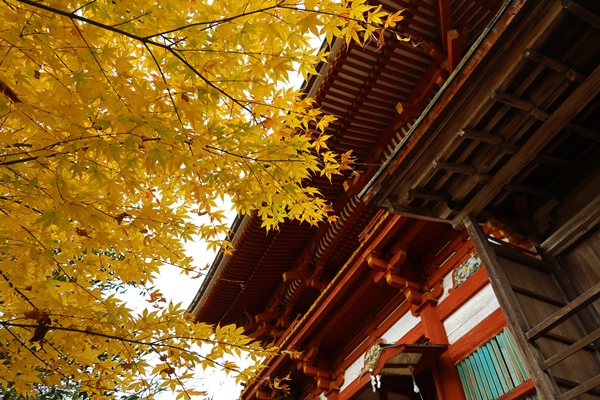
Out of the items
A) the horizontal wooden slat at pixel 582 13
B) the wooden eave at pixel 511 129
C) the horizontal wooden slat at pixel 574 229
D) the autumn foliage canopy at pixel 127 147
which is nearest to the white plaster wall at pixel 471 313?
the horizontal wooden slat at pixel 574 229

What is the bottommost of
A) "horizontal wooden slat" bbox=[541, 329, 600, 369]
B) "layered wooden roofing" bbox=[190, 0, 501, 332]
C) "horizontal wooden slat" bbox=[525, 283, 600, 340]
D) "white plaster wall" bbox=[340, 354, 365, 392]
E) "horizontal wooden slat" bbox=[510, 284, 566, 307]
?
"horizontal wooden slat" bbox=[541, 329, 600, 369]

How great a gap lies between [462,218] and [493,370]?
1733mm

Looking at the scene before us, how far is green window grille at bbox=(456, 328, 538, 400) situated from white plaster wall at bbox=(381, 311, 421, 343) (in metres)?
1.13

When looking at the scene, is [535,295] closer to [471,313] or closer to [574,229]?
[574,229]

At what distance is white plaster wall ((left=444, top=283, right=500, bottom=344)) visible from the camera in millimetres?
4816

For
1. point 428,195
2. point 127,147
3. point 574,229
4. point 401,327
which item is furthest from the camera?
point 401,327

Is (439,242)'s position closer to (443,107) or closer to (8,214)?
(443,107)

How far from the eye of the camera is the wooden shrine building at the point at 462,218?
122 inches

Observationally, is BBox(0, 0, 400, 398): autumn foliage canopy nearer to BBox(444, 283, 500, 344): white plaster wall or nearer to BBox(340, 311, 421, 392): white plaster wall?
BBox(444, 283, 500, 344): white plaster wall

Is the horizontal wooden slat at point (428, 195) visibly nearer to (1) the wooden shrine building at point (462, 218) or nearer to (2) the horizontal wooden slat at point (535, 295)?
(1) the wooden shrine building at point (462, 218)

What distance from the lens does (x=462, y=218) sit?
3.93 meters

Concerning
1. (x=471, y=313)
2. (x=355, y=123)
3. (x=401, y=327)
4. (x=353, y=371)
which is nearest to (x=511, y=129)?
(x=471, y=313)

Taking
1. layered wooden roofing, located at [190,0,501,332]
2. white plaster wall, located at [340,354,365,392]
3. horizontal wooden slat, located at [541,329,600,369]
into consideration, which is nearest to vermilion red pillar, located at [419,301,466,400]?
layered wooden roofing, located at [190,0,501,332]

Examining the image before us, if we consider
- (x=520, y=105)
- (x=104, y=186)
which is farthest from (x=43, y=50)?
(x=520, y=105)
